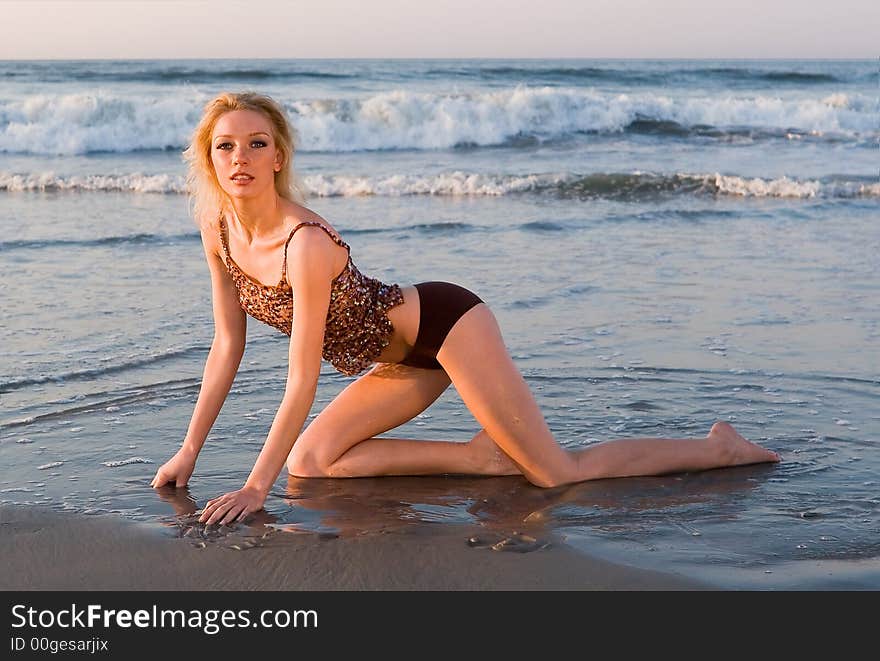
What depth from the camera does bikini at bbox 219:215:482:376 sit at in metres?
4.59

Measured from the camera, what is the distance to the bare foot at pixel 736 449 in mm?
5266

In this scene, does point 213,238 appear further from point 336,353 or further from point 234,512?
point 234,512

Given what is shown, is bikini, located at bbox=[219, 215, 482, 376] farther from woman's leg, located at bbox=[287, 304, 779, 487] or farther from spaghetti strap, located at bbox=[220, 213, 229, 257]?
woman's leg, located at bbox=[287, 304, 779, 487]

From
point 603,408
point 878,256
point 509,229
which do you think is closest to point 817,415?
point 603,408

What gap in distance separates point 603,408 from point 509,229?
6433 mm

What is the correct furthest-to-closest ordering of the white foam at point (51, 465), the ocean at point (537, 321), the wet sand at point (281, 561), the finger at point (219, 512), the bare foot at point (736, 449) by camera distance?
the bare foot at point (736, 449) → the white foam at point (51, 465) → the ocean at point (537, 321) → the finger at point (219, 512) → the wet sand at point (281, 561)

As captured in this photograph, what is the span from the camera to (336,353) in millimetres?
4805

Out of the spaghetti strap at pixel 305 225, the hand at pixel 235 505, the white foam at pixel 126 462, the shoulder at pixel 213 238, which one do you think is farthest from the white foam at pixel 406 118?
the hand at pixel 235 505

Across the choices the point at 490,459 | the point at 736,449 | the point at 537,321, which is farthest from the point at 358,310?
the point at 537,321

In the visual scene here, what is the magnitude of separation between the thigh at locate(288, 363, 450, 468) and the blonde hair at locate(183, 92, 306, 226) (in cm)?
89

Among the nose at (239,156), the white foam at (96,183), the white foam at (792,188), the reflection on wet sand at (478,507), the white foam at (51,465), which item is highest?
the nose at (239,156)

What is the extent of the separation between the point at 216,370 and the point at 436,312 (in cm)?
95

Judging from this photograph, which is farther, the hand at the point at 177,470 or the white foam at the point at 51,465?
the white foam at the point at 51,465

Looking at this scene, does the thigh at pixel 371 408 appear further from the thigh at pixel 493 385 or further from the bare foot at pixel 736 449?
the bare foot at pixel 736 449
